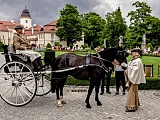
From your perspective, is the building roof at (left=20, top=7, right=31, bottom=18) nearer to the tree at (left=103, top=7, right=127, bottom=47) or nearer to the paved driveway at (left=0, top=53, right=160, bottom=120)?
the tree at (left=103, top=7, right=127, bottom=47)

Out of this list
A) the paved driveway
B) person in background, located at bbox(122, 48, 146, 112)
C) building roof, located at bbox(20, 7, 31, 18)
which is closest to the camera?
the paved driveway

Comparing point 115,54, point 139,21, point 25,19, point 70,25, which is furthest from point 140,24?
point 25,19

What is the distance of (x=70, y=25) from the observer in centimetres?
5253

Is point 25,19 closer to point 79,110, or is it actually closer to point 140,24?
point 140,24

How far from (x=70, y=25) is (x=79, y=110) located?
153 feet

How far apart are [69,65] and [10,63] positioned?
1.79 m

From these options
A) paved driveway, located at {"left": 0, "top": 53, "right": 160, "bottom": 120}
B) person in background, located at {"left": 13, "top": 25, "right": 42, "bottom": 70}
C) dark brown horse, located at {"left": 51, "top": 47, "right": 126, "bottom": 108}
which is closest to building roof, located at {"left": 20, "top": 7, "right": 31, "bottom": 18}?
paved driveway, located at {"left": 0, "top": 53, "right": 160, "bottom": 120}

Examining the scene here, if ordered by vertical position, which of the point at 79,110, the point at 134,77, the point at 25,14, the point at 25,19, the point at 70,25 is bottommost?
Answer: the point at 79,110

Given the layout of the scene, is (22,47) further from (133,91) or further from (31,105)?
(133,91)

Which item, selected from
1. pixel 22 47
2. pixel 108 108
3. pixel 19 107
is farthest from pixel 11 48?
pixel 108 108

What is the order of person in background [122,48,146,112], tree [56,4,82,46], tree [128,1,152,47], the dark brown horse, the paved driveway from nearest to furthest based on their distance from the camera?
1. the paved driveway
2. person in background [122,48,146,112]
3. the dark brown horse
4. tree [128,1,152,47]
5. tree [56,4,82,46]

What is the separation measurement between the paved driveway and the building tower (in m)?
106

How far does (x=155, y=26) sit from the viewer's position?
1693 inches

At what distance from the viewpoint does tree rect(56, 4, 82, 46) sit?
52938 millimetres
